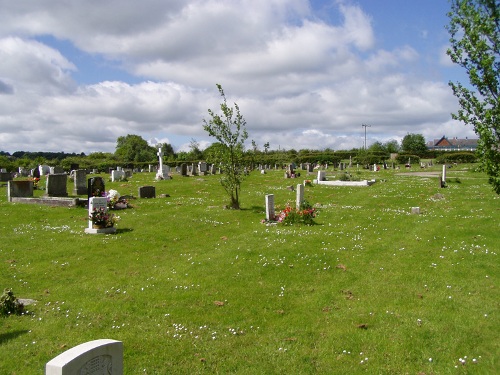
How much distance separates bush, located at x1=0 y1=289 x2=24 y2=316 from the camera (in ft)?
28.2

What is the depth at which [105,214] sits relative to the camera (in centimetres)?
1662

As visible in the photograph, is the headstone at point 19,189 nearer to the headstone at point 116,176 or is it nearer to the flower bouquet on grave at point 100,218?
the flower bouquet on grave at point 100,218

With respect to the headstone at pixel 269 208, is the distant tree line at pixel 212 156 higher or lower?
higher

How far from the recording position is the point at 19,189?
24656mm

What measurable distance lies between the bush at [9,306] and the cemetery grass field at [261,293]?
22 centimetres

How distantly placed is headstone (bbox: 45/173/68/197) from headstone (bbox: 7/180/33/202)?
964 millimetres

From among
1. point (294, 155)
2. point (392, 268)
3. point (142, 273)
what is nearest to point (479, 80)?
point (392, 268)

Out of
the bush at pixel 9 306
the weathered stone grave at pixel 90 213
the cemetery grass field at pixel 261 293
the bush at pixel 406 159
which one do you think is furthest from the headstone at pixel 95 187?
the bush at pixel 406 159

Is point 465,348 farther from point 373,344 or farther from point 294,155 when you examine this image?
point 294,155

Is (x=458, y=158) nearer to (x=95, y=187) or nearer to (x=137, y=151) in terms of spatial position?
(x=95, y=187)

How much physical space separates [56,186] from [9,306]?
59.0 ft

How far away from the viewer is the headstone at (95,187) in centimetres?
2185

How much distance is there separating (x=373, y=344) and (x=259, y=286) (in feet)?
12.0

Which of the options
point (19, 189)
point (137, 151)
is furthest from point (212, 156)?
point (137, 151)
